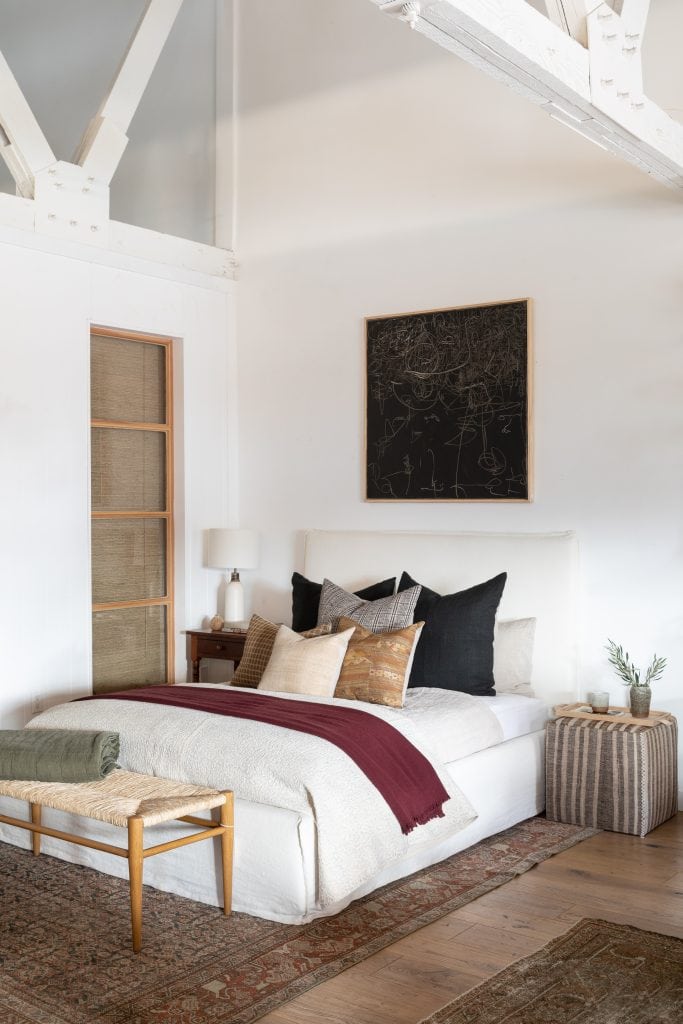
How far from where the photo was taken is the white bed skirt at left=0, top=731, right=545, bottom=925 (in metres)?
3.60

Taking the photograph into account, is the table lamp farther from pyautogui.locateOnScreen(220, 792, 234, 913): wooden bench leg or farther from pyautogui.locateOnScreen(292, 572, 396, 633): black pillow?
pyautogui.locateOnScreen(220, 792, 234, 913): wooden bench leg

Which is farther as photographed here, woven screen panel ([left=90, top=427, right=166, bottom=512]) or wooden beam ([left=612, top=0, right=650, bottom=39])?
woven screen panel ([left=90, top=427, right=166, bottom=512])

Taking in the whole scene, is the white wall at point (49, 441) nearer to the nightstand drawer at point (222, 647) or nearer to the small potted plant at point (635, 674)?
the nightstand drawer at point (222, 647)

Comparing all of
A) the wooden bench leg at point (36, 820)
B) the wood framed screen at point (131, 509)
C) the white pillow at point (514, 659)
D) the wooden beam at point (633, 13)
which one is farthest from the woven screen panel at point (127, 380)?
the wooden beam at point (633, 13)

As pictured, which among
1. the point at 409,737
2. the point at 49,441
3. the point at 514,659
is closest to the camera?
the point at 409,737

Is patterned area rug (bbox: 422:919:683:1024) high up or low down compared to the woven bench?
down

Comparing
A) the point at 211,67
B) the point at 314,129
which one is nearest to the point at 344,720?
the point at 314,129

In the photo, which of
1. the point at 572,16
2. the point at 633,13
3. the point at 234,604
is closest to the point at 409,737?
the point at 234,604

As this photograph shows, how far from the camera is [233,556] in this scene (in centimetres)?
606

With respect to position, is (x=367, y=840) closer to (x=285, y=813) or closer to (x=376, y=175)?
(x=285, y=813)

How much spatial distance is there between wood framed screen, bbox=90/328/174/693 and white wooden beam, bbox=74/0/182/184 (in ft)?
2.90

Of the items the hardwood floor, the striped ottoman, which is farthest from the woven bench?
the striped ottoman

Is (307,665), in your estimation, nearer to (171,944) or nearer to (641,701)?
(171,944)

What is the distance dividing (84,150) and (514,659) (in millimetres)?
3369
